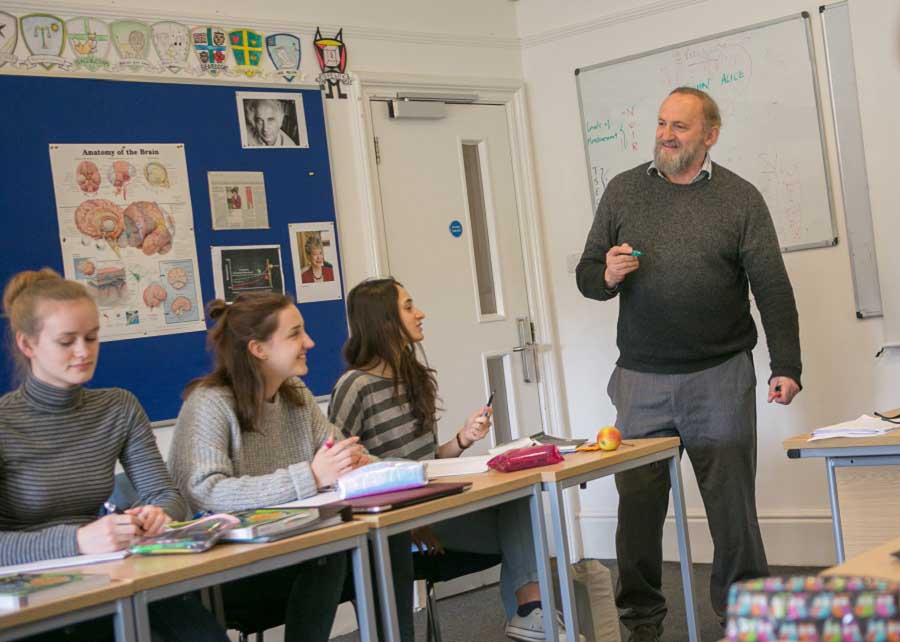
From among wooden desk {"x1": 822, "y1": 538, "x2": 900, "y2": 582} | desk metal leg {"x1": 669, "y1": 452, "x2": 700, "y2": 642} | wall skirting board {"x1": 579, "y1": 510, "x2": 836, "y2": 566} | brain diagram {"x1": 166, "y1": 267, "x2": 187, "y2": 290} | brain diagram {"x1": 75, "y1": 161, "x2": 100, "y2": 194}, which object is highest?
brain diagram {"x1": 75, "y1": 161, "x2": 100, "y2": 194}

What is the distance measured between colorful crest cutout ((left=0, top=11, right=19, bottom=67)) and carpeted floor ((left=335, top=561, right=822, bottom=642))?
238 centimetres

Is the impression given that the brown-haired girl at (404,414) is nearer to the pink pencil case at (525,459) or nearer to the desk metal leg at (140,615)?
the pink pencil case at (525,459)

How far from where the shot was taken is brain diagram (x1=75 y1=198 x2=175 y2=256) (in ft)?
12.4

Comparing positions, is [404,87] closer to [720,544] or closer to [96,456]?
[720,544]

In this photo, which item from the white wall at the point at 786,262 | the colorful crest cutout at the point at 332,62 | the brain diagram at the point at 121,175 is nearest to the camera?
the brain diagram at the point at 121,175

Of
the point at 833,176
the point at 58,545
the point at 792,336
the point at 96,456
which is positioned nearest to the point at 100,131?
the point at 96,456

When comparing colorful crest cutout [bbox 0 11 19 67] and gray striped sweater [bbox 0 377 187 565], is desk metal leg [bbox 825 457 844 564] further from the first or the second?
colorful crest cutout [bbox 0 11 19 67]

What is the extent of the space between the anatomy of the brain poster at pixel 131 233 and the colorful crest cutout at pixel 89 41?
0.29 meters

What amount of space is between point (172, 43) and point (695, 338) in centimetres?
219

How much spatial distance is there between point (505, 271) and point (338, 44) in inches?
50.5

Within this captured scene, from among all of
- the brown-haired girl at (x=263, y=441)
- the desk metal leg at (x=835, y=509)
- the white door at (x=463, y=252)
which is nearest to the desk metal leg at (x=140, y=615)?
the brown-haired girl at (x=263, y=441)

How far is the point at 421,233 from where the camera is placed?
4.79 m

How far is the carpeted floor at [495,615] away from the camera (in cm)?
371

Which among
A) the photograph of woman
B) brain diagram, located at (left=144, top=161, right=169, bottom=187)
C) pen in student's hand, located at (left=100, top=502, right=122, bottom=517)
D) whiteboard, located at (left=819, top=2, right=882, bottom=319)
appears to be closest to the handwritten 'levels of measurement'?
whiteboard, located at (left=819, top=2, right=882, bottom=319)
